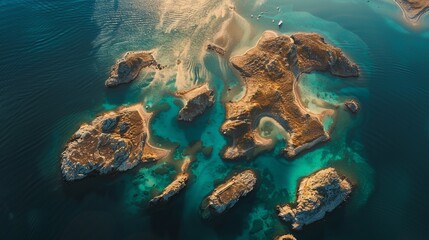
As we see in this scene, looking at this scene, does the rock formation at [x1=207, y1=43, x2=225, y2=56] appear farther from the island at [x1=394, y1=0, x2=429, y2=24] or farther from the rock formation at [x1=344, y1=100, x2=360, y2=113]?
the island at [x1=394, y1=0, x2=429, y2=24]

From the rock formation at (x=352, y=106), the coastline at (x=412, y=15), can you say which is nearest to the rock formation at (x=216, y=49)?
the rock formation at (x=352, y=106)

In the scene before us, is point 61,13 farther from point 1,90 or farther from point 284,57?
point 284,57

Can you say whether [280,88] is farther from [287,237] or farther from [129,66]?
[129,66]

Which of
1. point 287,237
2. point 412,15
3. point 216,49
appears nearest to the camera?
point 287,237

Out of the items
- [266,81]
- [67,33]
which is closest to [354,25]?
[266,81]

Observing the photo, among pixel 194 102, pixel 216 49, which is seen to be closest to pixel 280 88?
pixel 216 49

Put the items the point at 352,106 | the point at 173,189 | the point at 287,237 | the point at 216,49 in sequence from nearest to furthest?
the point at 287,237 < the point at 173,189 < the point at 352,106 < the point at 216,49
